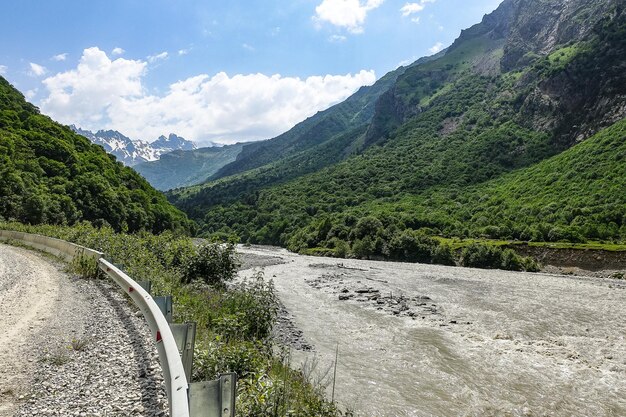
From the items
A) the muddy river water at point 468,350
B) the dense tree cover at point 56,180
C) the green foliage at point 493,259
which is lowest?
the green foliage at point 493,259

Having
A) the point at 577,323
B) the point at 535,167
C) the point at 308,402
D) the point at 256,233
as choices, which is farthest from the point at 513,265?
the point at 256,233

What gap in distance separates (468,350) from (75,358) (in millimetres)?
15809

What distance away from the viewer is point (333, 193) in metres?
174

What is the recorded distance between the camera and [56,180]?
74.0m

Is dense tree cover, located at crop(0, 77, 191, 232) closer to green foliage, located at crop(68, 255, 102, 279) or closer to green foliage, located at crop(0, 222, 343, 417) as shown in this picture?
green foliage, located at crop(0, 222, 343, 417)

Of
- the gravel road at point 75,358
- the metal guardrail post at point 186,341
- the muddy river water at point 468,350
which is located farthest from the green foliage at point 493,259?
the metal guardrail post at point 186,341

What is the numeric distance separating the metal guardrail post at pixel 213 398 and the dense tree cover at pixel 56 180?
2465 inches

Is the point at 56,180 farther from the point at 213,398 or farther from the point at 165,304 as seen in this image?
the point at 213,398

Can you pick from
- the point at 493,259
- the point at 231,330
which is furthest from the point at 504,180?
the point at 231,330

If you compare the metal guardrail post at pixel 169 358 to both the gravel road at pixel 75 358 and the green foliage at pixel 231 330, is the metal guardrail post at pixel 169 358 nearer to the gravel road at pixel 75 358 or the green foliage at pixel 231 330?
the gravel road at pixel 75 358

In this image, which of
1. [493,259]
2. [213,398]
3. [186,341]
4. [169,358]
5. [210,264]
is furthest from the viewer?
[493,259]

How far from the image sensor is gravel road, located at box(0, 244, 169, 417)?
5.70 m

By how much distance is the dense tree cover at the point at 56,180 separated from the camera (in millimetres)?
59969

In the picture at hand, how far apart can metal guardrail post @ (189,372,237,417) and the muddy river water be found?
7.73 metres
